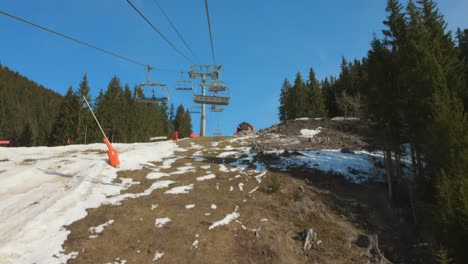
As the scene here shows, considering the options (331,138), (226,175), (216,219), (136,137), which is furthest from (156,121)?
(216,219)

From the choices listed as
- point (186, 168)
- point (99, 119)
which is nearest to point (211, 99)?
point (186, 168)

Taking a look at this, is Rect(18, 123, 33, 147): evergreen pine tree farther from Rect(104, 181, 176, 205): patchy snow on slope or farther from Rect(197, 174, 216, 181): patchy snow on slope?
Rect(197, 174, 216, 181): patchy snow on slope

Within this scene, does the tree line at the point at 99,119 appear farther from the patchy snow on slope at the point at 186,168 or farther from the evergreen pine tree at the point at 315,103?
the evergreen pine tree at the point at 315,103

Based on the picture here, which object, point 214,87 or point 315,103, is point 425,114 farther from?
point 315,103

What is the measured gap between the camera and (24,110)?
387 ft

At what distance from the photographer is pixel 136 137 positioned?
62156mm

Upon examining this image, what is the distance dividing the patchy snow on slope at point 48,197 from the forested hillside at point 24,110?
203 feet

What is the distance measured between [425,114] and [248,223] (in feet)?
28.6

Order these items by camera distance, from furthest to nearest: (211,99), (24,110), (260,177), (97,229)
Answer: (24,110) < (211,99) < (260,177) < (97,229)

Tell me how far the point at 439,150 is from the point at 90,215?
1180 centimetres

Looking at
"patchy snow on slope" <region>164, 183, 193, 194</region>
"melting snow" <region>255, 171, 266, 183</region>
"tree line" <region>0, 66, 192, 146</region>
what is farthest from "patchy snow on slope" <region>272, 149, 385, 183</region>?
"tree line" <region>0, 66, 192, 146</region>

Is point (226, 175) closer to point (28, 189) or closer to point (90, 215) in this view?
point (90, 215)

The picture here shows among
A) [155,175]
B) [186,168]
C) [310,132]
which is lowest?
[155,175]

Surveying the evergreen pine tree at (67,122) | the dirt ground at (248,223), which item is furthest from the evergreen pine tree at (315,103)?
the dirt ground at (248,223)
